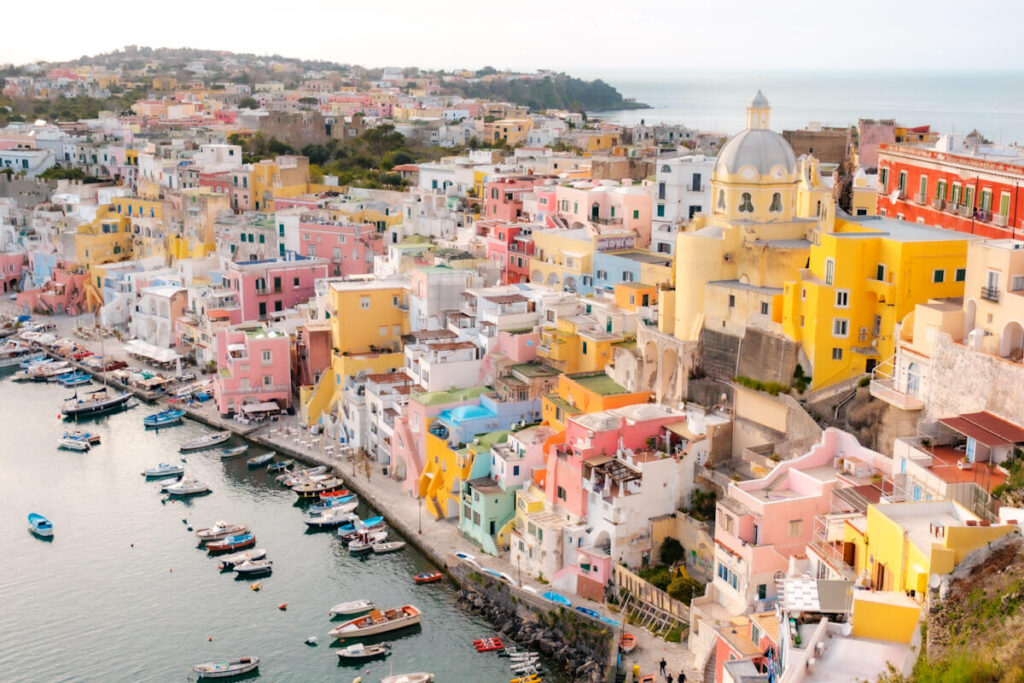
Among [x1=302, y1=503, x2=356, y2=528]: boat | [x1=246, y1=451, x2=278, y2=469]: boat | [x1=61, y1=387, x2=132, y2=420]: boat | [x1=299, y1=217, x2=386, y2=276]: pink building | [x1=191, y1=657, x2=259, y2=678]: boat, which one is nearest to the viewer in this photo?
[x1=191, y1=657, x2=259, y2=678]: boat

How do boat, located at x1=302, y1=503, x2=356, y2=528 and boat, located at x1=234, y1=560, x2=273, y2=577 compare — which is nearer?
boat, located at x1=234, y1=560, x2=273, y2=577

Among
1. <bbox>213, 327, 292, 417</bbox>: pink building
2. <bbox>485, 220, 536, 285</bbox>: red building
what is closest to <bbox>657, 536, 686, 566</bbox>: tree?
<bbox>485, 220, 536, 285</bbox>: red building

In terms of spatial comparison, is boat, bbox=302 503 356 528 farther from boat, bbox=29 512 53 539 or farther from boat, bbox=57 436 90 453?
boat, bbox=57 436 90 453

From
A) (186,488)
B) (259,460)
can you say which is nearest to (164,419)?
(259,460)

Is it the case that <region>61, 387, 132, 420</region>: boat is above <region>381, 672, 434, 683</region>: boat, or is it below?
above

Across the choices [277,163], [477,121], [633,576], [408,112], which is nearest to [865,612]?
[633,576]

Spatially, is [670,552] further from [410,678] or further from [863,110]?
[863,110]
